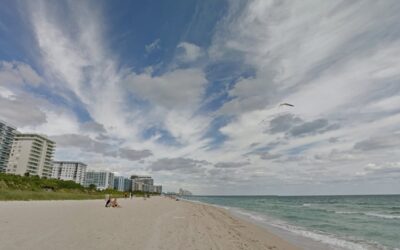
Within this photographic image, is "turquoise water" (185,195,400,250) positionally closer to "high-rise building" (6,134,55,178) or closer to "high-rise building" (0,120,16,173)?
"high-rise building" (6,134,55,178)

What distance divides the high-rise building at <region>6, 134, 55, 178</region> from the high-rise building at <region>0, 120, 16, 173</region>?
201 centimetres

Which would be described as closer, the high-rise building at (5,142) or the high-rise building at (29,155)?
the high-rise building at (5,142)

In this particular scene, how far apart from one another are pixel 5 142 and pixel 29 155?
43.2ft

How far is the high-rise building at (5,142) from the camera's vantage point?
13510cm

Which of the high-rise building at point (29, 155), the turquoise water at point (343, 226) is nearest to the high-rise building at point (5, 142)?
the high-rise building at point (29, 155)

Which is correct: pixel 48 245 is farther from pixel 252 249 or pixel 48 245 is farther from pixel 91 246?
pixel 252 249

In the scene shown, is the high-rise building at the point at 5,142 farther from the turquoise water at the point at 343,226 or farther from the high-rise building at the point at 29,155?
the turquoise water at the point at 343,226

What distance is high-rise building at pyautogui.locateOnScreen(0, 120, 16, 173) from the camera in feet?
443

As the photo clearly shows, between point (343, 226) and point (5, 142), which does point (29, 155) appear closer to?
point (5, 142)

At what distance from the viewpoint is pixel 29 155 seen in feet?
461

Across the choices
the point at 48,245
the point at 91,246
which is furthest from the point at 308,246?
the point at 48,245

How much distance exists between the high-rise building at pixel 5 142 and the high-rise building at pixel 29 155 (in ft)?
6.61

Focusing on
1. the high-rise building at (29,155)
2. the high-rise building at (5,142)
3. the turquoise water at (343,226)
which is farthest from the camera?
the high-rise building at (29,155)

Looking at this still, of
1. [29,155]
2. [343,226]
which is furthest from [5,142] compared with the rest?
[343,226]
